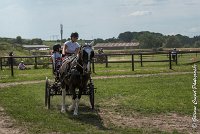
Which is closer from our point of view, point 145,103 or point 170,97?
point 145,103

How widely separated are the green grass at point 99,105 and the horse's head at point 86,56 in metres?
1.38

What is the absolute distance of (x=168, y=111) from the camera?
1229cm

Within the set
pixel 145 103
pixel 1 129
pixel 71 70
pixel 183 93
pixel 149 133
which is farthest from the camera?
pixel 183 93

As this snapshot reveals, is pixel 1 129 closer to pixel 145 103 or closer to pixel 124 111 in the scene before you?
pixel 124 111

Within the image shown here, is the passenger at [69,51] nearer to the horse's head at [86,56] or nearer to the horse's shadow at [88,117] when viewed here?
the horse's head at [86,56]

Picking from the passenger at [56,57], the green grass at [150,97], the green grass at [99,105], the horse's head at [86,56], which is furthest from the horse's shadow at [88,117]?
the passenger at [56,57]

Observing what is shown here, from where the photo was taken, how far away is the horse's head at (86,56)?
448 inches

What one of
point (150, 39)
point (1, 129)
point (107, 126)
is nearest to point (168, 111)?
point (107, 126)

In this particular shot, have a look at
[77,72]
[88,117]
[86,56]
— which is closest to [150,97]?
[88,117]

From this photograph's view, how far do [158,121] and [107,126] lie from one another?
4.67 ft

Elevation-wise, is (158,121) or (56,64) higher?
(56,64)

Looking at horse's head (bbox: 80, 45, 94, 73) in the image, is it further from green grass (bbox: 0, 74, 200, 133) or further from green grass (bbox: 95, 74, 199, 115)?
green grass (bbox: 95, 74, 199, 115)

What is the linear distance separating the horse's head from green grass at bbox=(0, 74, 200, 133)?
138cm

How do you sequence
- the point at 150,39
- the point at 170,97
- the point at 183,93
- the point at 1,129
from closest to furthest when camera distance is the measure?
the point at 1,129 < the point at 170,97 < the point at 183,93 < the point at 150,39
